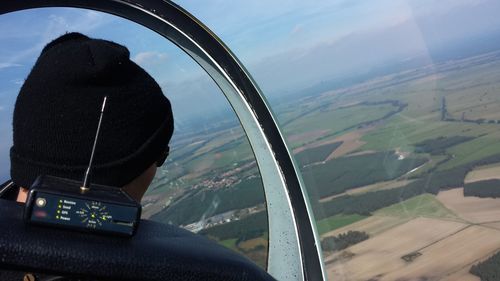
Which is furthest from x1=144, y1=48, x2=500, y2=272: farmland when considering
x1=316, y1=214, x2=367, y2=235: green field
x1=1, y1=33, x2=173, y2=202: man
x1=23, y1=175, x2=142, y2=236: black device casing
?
x1=23, y1=175, x2=142, y2=236: black device casing

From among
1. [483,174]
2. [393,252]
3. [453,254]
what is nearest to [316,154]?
[393,252]

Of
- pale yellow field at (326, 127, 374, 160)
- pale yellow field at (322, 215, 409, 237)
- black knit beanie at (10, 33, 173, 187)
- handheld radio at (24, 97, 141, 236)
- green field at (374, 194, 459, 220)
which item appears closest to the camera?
handheld radio at (24, 97, 141, 236)

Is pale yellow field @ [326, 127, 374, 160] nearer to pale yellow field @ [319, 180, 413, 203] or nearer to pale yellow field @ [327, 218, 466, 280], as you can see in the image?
pale yellow field @ [319, 180, 413, 203]

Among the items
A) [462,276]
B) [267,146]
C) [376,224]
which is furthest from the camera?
[376,224]

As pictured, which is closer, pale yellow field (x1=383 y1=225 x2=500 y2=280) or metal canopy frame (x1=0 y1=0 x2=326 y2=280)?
metal canopy frame (x1=0 y1=0 x2=326 y2=280)

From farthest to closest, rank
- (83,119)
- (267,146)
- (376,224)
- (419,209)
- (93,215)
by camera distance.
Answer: (419,209)
(376,224)
(267,146)
(83,119)
(93,215)

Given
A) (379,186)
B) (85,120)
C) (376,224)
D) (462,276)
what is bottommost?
(462,276)

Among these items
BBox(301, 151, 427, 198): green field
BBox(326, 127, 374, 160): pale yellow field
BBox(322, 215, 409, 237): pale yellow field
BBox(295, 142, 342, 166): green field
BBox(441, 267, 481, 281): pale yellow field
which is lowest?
BBox(441, 267, 481, 281): pale yellow field

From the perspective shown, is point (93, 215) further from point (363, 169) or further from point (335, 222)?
point (363, 169)
